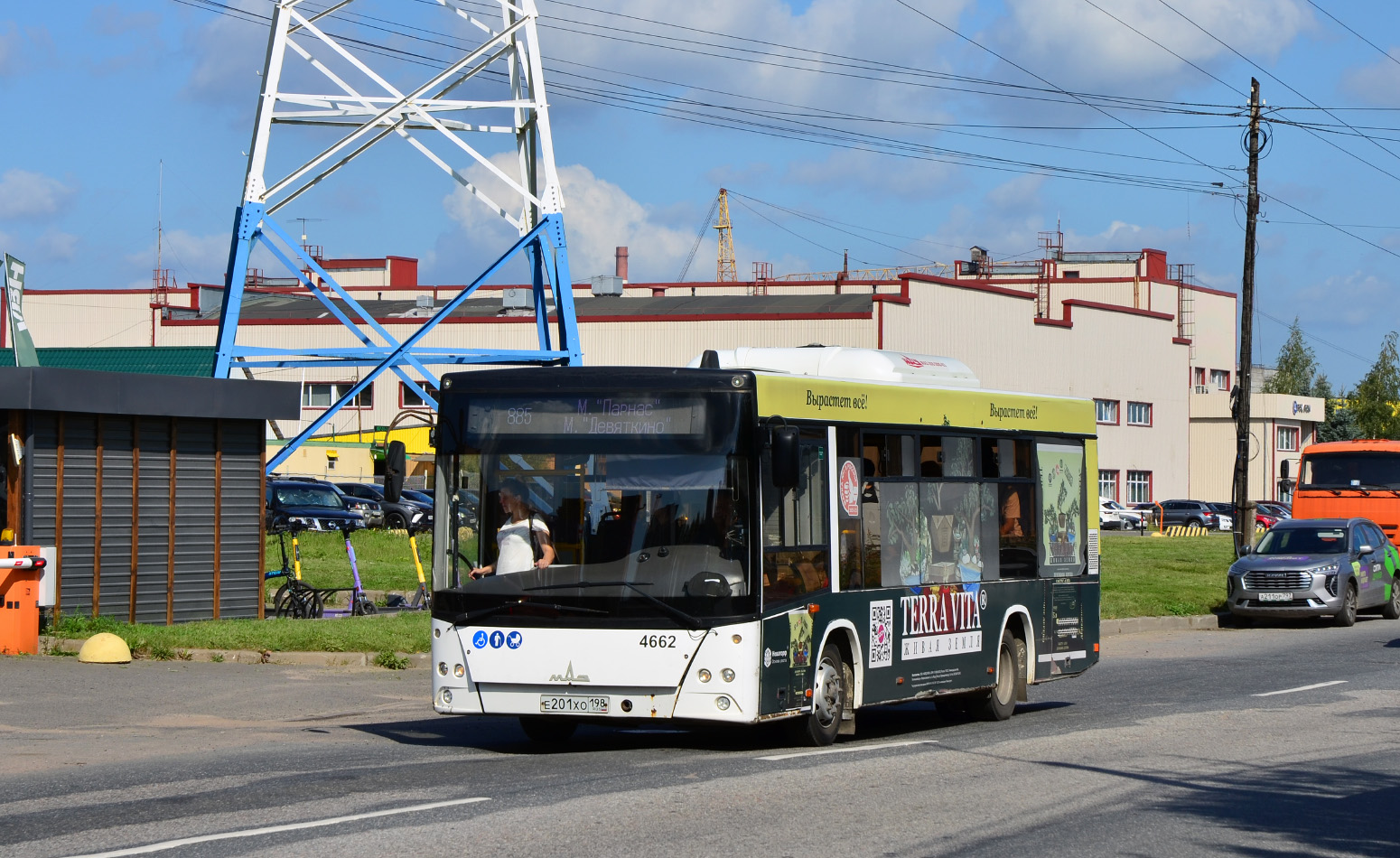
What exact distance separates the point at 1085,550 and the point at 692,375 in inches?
236

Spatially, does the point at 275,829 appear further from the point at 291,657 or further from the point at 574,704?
the point at 291,657

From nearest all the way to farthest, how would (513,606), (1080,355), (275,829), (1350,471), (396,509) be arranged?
(275,829), (513,606), (1350,471), (396,509), (1080,355)

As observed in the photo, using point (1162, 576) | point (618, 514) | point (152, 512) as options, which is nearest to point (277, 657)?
point (152, 512)

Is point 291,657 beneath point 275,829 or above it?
beneath

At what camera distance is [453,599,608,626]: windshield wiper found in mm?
11359

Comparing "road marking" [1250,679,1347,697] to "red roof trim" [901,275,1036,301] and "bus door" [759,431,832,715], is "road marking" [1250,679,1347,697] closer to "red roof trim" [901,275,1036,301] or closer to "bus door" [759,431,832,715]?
"bus door" [759,431,832,715]

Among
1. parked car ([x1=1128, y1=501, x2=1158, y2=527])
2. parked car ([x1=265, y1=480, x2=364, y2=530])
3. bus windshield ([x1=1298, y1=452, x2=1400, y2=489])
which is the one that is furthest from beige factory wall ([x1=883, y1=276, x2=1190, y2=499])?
bus windshield ([x1=1298, y1=452, x2=1400, y2=489])

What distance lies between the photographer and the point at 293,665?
17906mm

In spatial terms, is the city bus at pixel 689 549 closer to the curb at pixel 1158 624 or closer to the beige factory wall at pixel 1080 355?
the curb at pixel 1158 624

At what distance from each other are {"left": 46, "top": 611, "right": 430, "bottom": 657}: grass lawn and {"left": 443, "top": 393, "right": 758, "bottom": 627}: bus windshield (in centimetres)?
701

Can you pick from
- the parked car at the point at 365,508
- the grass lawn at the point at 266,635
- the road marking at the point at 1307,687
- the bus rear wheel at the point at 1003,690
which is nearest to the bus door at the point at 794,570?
the bus rear wheel at the point at 1003,690

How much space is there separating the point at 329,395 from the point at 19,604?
6075 cm

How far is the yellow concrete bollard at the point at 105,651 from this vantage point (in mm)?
17609

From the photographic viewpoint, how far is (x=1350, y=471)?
3575cm
